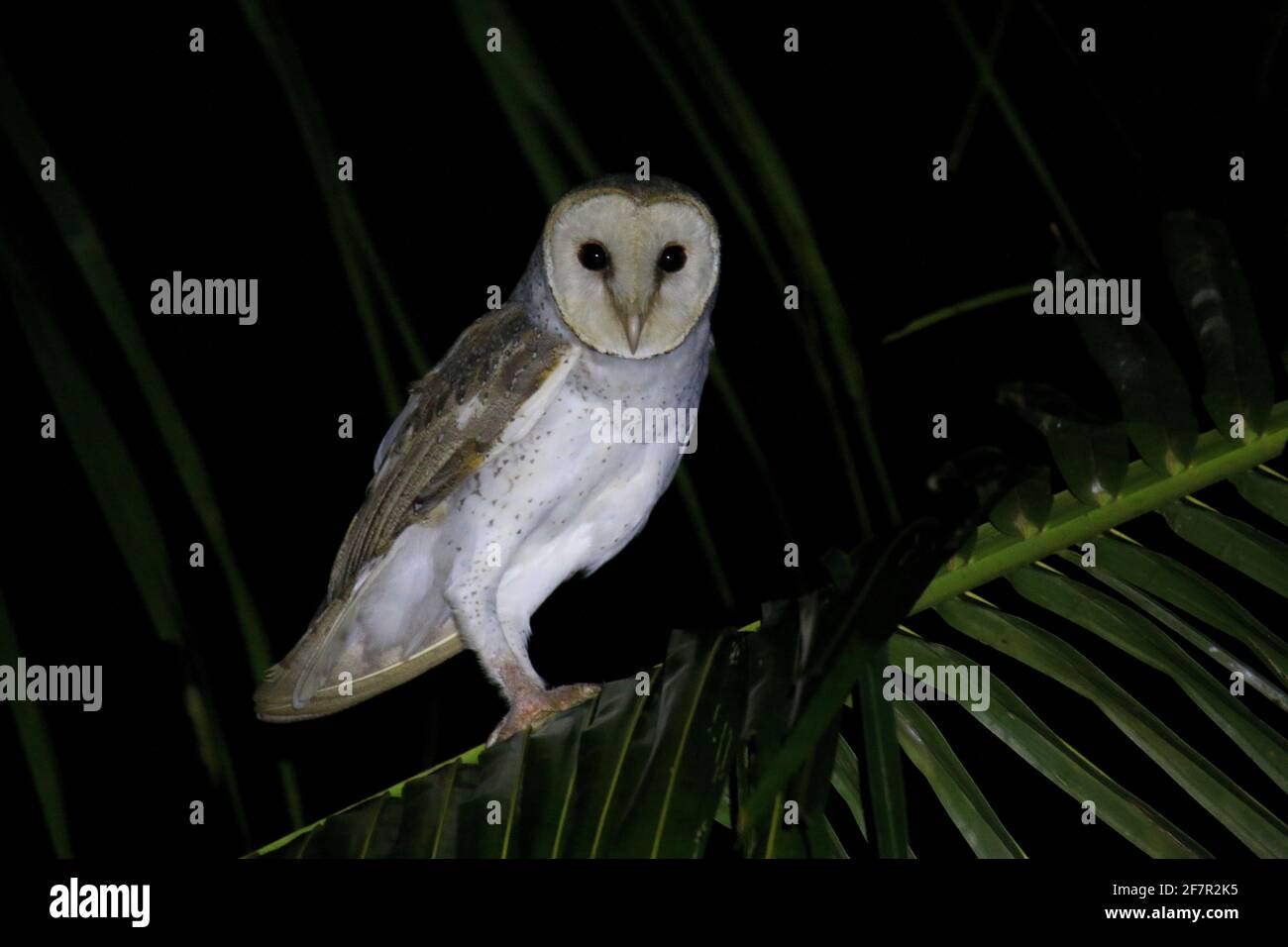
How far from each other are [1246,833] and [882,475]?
1.58ft

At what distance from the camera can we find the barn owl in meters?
1.81

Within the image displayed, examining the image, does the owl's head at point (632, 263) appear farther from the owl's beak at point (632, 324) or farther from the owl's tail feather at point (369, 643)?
the owl's tail feather at point (369, 643)

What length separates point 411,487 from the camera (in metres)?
1.89

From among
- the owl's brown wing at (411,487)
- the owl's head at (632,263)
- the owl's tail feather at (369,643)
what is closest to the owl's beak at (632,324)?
the owl's head at (632,263)

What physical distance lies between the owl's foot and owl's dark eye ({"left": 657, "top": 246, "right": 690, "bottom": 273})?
2.24ft

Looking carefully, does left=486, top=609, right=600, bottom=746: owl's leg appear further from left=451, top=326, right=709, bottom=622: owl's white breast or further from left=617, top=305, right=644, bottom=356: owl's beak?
left=617, top=305, right=644, bottom=356: owl's beak

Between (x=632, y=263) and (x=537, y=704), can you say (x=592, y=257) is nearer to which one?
(x=632, y=263)

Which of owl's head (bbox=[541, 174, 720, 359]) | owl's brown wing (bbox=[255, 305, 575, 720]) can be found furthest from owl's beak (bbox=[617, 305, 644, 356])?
owl's brown wing (bbox=[255, 305, 575, 720])

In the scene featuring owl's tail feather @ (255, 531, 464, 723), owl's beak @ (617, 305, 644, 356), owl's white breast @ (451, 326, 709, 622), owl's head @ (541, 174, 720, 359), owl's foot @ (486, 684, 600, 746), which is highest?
owl's head @ (541, 174, 720, 359)

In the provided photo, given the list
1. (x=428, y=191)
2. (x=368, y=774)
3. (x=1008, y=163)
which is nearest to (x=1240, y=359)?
(x=428, y=191)

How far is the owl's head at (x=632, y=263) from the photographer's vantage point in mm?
1772

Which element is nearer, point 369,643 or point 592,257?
point 592,257

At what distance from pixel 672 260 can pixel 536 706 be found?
0.75 m

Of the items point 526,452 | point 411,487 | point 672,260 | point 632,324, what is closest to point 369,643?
point 411,487
